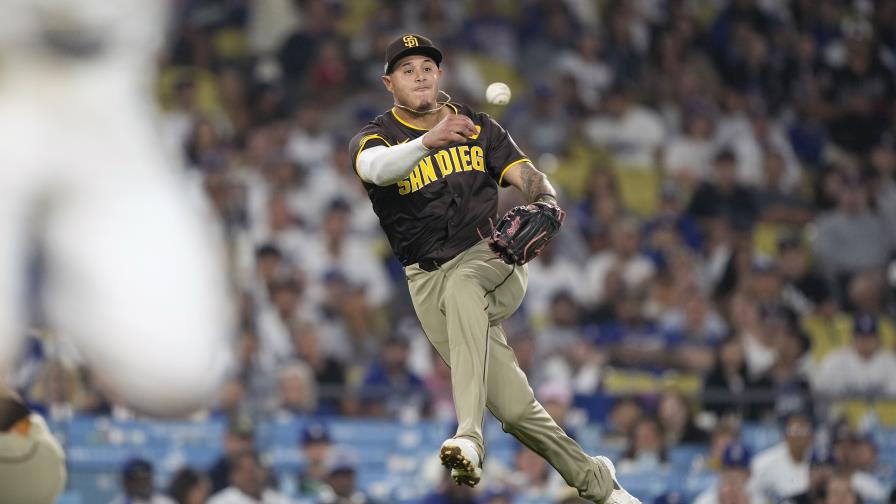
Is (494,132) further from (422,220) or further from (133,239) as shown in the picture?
(133,239)

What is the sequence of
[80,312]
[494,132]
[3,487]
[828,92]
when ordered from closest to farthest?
[3,487], [494,132], [80,312], [828,92]

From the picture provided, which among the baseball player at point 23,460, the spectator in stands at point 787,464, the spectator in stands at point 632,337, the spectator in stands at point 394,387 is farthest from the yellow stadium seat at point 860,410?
the baseball player at point 23,460

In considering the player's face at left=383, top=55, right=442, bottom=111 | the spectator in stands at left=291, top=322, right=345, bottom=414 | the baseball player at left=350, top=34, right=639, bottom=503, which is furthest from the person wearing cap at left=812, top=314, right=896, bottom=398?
the player's face at left=383, top=55, right=442, bottom=111

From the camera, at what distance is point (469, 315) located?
6.36 m

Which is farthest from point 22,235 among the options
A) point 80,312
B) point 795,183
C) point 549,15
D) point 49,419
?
point 795,183

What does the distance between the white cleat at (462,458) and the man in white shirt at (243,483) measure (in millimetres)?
3664

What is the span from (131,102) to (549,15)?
4933 millimetres

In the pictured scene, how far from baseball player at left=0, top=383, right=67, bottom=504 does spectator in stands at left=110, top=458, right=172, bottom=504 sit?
2639 millimetres

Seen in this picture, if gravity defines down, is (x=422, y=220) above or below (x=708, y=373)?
above

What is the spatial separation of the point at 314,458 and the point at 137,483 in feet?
3.87

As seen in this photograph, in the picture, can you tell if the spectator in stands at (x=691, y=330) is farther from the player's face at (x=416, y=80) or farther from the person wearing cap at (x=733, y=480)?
the player's face at (x=416, y=80)

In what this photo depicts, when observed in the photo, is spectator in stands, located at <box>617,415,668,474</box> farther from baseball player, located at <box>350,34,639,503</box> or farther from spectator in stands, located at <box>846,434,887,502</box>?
baseball player, located at <box>350,34,639,503</box>

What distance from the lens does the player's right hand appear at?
5.87 metres

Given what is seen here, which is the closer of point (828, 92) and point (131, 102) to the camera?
point (131, 102)
